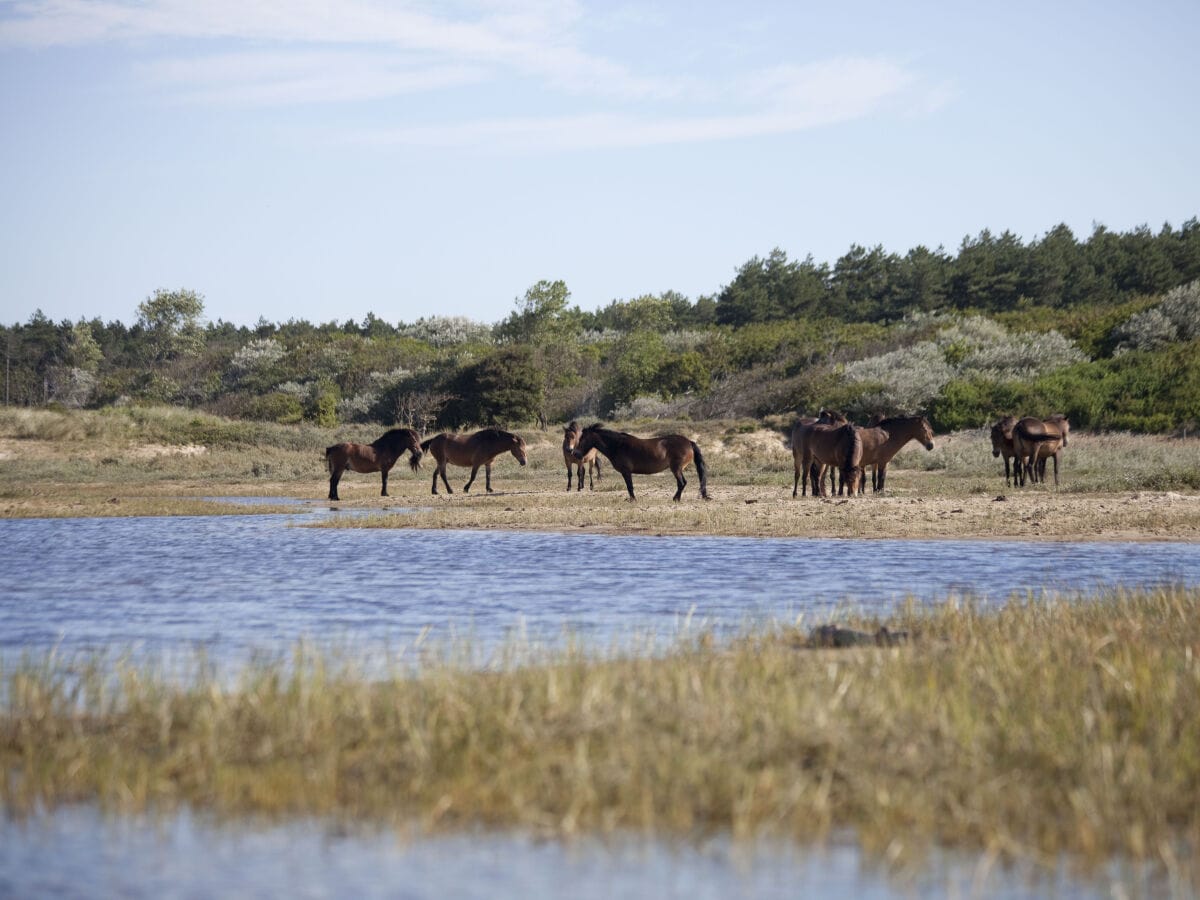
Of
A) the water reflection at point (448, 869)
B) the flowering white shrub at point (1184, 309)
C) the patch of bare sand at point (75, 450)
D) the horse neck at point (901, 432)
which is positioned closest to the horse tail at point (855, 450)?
the horse neck at point (901, 432)

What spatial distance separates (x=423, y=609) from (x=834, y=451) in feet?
48.0

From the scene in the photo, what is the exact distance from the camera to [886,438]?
2612 cm

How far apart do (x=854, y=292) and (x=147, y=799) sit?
289 ft

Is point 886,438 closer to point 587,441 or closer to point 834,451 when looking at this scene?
point 834,451

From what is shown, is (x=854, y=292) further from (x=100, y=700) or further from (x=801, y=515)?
(x=100, y=700)

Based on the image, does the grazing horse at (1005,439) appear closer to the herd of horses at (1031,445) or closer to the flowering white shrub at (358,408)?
the herd of horses at (1031,445)

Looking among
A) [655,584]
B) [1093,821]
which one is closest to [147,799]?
[1093,821]

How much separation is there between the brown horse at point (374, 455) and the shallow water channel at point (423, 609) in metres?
4.10

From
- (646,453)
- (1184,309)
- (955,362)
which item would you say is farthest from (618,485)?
(1184,309)

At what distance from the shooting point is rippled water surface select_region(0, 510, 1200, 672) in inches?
416

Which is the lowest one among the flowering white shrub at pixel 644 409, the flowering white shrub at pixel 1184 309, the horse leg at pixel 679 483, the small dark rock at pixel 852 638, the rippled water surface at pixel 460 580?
the rippled water surface at pixel 460 580

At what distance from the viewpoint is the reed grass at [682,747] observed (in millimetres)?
5199

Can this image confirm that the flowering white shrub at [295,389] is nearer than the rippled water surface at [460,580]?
No

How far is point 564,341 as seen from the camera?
78.4m
